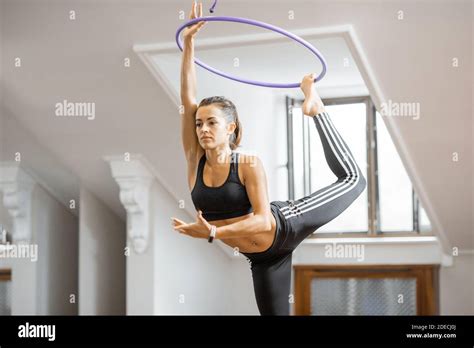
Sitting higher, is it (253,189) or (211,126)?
(211,126)

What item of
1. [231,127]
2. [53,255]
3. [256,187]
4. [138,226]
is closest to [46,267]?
[53,255]

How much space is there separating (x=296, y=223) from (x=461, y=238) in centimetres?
240

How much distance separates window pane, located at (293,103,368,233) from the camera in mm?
5156

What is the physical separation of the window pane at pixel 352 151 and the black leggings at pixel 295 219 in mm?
2208

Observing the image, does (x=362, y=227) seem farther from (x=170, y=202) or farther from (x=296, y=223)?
(x=296, y=223)

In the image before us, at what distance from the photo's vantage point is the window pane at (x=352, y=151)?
203 inches

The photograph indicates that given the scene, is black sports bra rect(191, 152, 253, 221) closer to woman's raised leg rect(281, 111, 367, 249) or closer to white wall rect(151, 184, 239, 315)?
woman's raised leg rect(281, 111, 367, 249)

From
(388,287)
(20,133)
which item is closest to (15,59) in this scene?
(20,133)

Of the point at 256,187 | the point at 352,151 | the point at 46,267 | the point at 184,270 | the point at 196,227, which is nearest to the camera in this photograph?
the point at 196,227

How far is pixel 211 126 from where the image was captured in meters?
2.76

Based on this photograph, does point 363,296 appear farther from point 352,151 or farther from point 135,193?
point 135,193

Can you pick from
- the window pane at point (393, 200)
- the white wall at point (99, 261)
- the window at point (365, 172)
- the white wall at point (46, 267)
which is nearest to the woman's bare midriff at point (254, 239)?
the window at point (365, 172)

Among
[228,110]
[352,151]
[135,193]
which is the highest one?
[352,151]

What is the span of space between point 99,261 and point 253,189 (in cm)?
305
